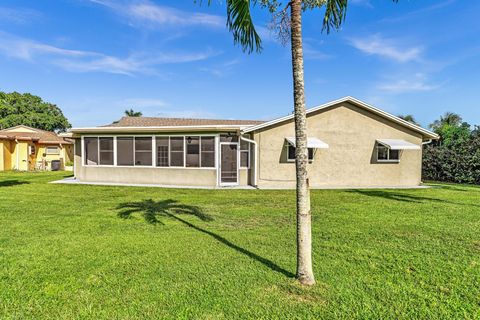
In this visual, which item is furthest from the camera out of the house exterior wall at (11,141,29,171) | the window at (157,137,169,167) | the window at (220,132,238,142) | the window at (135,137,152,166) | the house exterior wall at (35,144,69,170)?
the house exterior wall at (35,144,69,170)

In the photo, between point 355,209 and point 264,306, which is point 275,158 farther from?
point 264,306

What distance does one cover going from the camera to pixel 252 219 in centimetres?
899

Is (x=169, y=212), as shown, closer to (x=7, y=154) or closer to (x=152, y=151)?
(x=152, y=151)

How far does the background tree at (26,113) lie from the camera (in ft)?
166

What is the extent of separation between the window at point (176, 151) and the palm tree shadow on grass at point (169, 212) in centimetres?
591

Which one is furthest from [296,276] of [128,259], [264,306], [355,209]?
[355,209]

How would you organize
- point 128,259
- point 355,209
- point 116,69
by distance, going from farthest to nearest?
1. point 116,69
2. point 355,209
3. point 128,259

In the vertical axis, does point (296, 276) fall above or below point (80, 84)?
below

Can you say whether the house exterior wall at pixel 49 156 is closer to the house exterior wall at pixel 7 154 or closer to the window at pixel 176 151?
the house exterior wall at pixel 7 154

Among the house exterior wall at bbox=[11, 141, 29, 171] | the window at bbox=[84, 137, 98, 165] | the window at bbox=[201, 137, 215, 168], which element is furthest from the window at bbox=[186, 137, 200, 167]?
the house exterior wall at bbox=[11, 141, 29, 171]

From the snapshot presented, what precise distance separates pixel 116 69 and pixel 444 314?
26462 millimetres

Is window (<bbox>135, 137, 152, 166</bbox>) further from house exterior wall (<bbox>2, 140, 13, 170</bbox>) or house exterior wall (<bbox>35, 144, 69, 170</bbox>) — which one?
house exterior wall (<bbox>2, 140, 13, 170</bbox>)

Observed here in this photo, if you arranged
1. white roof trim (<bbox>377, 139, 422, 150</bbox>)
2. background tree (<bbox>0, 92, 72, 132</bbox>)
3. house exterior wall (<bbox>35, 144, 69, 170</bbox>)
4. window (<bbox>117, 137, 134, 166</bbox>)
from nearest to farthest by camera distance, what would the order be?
white roof trim (<bbox>377, 139, 422, 150</bbox>) → window (<bbox>117, 137, 134, 166</bbox>) → house exterior wall (<bbox>35, 144, 69, 170</bbox>) → background tree (<bbox>0, 92, 72, 132</bbox>)

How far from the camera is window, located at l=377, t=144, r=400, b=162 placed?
59.6 feet
